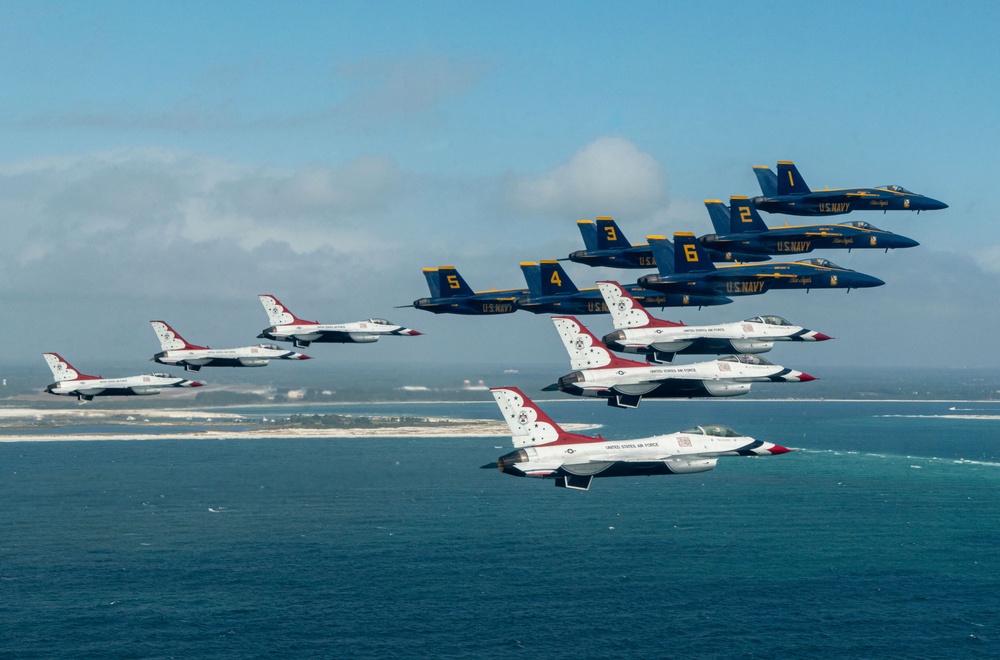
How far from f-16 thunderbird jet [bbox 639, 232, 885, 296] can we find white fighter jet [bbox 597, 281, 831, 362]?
330 inches

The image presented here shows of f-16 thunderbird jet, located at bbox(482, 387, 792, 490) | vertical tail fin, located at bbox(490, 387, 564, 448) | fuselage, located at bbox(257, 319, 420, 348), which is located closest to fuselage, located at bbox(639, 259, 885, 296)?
f-16 thunderbird jet, located at bbox(482, 387, 792, 490)

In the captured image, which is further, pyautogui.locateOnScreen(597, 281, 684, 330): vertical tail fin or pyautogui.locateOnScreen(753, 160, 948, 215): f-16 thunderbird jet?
pyautogui.locateOnScreen(753, 160, 948, 215): f-16 thunderbird jet

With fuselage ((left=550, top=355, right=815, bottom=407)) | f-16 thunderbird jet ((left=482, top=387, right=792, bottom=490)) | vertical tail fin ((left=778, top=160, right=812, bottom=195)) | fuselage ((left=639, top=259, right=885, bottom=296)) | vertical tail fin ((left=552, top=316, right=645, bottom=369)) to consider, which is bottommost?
f-16 thunderbird jet ((left=482, top=387, right=792, bottom=490))

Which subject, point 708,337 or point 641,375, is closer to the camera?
point 641,375

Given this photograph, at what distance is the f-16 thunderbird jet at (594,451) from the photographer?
9819 centimetres

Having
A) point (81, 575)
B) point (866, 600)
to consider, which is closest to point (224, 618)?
point (81, 575)

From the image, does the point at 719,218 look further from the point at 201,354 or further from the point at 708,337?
the point at 201,354

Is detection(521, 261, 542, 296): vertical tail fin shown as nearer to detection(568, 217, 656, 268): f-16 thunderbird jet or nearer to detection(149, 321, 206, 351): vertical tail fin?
detection(568, 217, 656, 268): f-16 thunderbird jet

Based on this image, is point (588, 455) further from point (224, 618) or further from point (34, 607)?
point (34, 607)

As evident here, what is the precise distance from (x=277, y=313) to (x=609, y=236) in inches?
1993

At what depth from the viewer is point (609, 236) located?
142875 mm

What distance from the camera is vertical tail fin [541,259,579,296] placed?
133 meters

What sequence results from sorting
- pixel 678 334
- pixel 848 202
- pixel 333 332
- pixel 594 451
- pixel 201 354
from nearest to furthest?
pixel 594 451, pixel 678 334, pixel 848 202, pixel 333 332, pixel 201 354

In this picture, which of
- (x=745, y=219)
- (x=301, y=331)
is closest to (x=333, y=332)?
(x=301, y=331)
